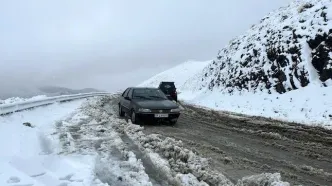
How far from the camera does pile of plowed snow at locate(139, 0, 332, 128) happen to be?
1712 cm

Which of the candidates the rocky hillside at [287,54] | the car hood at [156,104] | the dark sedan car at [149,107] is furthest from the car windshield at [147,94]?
the rocky hillside at [287,54]

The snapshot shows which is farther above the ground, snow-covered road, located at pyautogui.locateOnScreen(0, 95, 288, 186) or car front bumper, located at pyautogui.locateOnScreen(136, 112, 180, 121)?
car front bumper, located at pyautogui.locateOnScreen(136, 112, 180, 121)

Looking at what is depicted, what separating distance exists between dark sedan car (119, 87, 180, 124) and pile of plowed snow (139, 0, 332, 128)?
226 inches

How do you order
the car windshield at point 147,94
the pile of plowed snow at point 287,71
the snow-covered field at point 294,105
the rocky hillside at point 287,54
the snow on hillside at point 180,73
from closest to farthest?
the car windshield at point 147,94, the snow-covered field at point 294,105, the pile of plowed snow at point 287,71, the rocky hillside at point 287,54, the snow on hillside at point 180,73

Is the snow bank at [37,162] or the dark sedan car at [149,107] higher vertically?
the dark sedan car at [149,107]

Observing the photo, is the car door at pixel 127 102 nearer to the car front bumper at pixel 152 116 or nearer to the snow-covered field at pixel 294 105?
the car front bumper at pixel 152 116

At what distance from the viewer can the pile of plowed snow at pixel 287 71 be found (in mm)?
17125

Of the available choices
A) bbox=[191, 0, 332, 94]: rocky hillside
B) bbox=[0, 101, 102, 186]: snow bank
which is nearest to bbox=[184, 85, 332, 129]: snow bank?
bbox=[191, 0, 332, 94]: rocky hillside

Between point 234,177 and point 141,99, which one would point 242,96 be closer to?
point 141,99

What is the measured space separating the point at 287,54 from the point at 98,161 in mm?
18396

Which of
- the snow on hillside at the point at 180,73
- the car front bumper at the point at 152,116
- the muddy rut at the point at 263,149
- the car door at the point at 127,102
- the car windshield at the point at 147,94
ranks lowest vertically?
the muddy rut at the point at 263,149

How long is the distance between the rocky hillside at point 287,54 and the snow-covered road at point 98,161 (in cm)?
1337

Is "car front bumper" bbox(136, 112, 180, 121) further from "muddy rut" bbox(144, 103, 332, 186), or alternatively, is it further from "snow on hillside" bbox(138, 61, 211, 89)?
"snow on hillside" bbox(138, 61, 211, 89)

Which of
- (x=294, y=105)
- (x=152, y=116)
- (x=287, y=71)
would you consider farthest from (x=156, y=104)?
(x=287, y=71)
